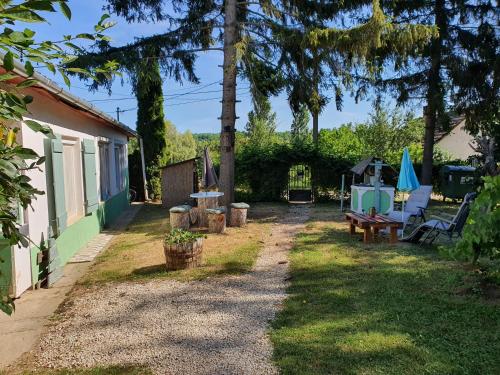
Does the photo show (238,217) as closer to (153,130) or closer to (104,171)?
(104,171)

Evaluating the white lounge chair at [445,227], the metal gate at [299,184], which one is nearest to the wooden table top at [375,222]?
the white lounge chair at [445,227]

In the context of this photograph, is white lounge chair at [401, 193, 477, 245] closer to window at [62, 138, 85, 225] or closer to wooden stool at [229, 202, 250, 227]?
wooden stool at [229, 202, 250, 227]

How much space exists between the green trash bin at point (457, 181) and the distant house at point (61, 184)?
1134 cm

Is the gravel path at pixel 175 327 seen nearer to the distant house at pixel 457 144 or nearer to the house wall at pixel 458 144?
the distant house at pixel 457 144

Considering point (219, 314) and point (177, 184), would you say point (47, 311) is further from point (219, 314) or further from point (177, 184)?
point (177, 184)

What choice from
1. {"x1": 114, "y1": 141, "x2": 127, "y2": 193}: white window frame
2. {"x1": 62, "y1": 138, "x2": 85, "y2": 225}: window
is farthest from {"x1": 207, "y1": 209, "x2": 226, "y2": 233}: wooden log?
{"x1": 114, "y1": 141, "x2": 127, "y2": 193}: white window frame

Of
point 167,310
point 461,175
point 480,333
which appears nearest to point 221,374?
point 167,310

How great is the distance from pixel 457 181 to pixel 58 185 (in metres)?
13.2

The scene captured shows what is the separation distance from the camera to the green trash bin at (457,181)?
47.0 feet

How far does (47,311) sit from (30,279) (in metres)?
0.85

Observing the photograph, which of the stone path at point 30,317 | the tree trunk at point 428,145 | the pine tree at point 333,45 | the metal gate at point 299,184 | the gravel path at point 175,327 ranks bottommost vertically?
the stone path at point 30,317

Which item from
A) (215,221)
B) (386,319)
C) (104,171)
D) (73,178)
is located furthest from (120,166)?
(386,319)

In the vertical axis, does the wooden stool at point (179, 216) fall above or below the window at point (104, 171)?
below

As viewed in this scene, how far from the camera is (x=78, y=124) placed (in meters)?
8.30
